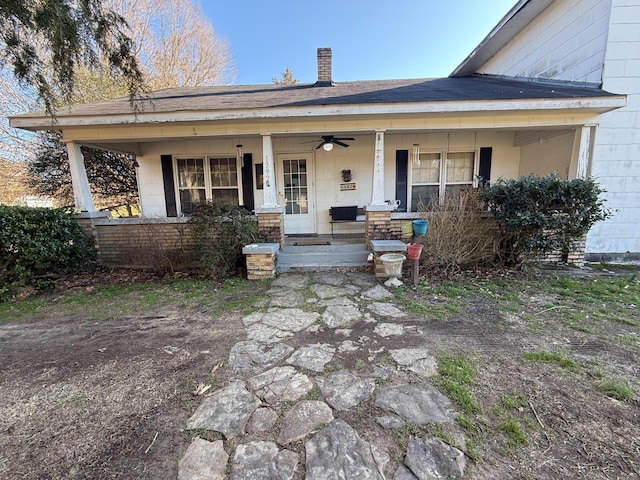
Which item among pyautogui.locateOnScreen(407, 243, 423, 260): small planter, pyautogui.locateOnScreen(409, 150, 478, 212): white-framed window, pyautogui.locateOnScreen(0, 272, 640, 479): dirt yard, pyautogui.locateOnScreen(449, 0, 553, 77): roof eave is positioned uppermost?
pyautogui.locateOnScreen(449, 0, 553, 77): roof eave

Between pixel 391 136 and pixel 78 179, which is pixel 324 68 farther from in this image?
pixel 78 179

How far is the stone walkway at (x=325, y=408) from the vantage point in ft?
5.15

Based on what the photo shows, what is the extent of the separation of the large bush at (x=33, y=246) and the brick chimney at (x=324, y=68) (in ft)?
21.3

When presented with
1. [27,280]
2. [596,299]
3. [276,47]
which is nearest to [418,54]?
[276,47]

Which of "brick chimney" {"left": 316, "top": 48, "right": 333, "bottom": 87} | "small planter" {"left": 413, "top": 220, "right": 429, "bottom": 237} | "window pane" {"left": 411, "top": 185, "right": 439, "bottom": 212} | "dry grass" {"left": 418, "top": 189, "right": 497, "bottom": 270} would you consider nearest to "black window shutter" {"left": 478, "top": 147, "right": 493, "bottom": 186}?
"window pane" {"left": 411, "top": 185, "right": 439, "bottom": 212}

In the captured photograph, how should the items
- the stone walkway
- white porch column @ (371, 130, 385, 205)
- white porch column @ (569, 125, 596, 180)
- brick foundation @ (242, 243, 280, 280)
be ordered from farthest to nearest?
white porch column @ (371, 130, 385, 205)
white porch column @ (569, 125, 596, 180)
brick foundation @ (242, 243, 280, 280)
the stone walkway

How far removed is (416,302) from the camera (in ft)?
12.9

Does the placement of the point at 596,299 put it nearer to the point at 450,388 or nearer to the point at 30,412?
the point at 450,388

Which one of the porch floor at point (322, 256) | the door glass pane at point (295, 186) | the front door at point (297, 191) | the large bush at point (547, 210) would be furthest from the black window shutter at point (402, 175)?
the large bush at point (547, 210)

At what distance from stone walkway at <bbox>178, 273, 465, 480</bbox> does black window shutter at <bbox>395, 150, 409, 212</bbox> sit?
463 centimetres

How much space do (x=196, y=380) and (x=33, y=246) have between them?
442 centimetres

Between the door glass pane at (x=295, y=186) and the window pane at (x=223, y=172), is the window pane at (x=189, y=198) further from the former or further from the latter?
the door glass pane at (x=295, y=186)

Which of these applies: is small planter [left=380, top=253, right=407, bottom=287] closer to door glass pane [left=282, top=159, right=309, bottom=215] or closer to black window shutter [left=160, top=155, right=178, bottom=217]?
door glass pane [left=282, top=159, right=309, bottom=215]

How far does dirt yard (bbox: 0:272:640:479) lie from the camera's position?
1.63 m
